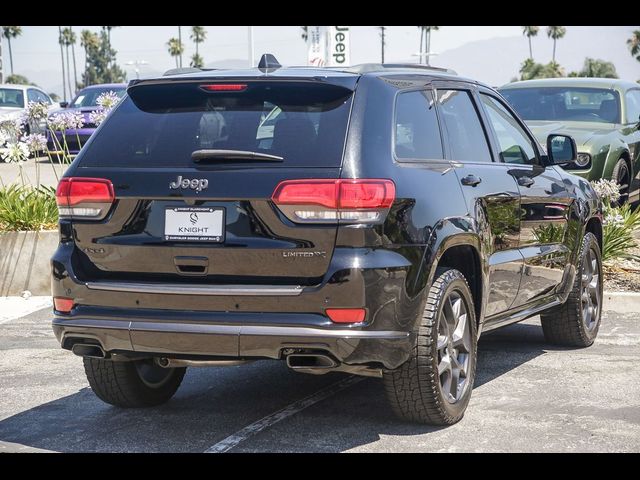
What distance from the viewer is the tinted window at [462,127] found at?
6.27 metres

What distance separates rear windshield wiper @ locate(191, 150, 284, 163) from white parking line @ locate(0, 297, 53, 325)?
4.67 m

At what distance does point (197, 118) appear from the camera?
555 centimetres

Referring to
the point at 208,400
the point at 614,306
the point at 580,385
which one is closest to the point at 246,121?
the point at 208,400

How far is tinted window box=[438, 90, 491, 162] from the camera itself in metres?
6.27

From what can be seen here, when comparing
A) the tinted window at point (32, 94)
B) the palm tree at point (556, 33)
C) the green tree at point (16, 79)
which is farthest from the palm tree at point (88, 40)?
the tinted window at point (32, 94)

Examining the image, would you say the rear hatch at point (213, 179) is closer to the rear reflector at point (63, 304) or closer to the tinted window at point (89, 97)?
the rear reflector at point (63, 304)

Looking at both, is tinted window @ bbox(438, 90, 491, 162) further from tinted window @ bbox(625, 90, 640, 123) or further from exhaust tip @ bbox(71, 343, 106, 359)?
tinted window @ bbox(625, 90, 640, 123)

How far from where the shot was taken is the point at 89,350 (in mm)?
5562

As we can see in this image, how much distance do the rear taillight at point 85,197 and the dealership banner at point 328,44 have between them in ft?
66.4

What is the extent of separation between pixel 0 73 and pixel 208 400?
3248 centimetres

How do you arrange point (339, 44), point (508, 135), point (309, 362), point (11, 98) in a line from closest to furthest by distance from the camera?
point (309, 362), point (508, 135), point (339, 44), point (11, 98)

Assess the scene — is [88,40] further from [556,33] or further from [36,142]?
[36,142]

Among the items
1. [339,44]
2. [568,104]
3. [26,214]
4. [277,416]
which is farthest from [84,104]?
[277,416]

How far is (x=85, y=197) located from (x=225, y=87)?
86 cm
